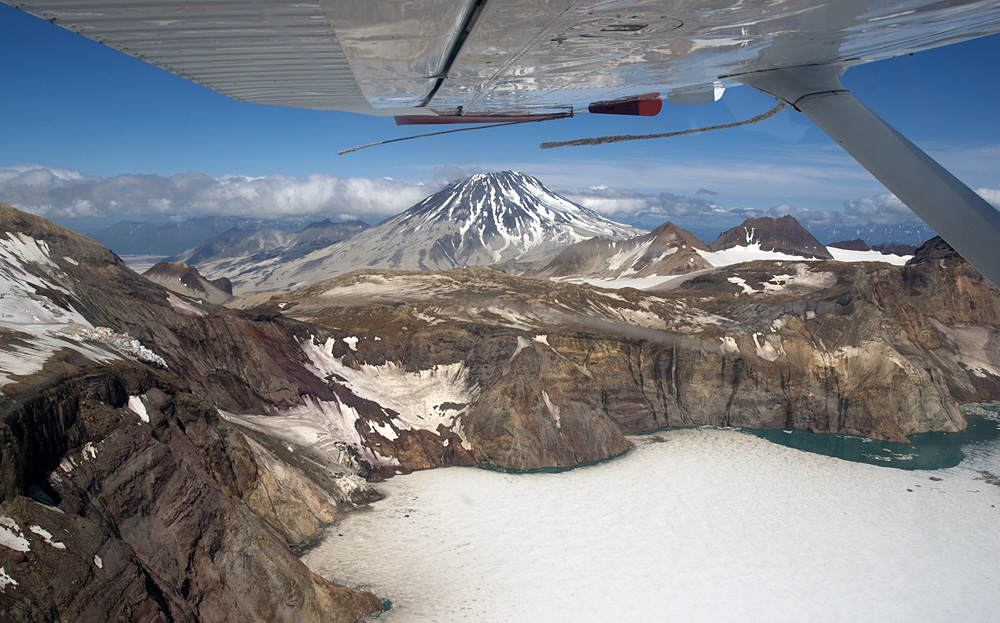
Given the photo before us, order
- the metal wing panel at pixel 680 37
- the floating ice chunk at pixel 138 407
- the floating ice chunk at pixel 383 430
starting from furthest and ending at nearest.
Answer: the floating ice chunk at pixel 383 430 < the floating ice chunk at pixel 138 407 < the metal wing panel at pixel 680 37

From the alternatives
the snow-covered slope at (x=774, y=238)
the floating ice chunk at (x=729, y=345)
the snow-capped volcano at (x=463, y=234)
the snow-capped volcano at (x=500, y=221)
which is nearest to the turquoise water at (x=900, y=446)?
the floating ice chunk at (x=729, y=345)

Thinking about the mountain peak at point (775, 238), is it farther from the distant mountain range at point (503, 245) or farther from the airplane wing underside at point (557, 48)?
the airplane wing underside at point (557, 48)

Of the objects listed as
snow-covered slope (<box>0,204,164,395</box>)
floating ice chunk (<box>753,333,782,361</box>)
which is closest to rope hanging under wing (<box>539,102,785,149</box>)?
snow-covered slope (<box>0,204,164,395</box>)

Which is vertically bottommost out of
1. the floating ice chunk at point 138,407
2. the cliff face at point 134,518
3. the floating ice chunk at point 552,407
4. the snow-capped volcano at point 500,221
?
the floating ice chunk at point 552,407

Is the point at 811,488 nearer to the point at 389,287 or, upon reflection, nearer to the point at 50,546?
the point at 50,546

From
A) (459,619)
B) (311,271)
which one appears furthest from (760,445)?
(311,271)

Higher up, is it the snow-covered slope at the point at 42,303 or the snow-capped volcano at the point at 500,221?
the snow-capped volcano at the point at 500,221

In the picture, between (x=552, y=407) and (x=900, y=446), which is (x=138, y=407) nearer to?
(x=552, y=407)
